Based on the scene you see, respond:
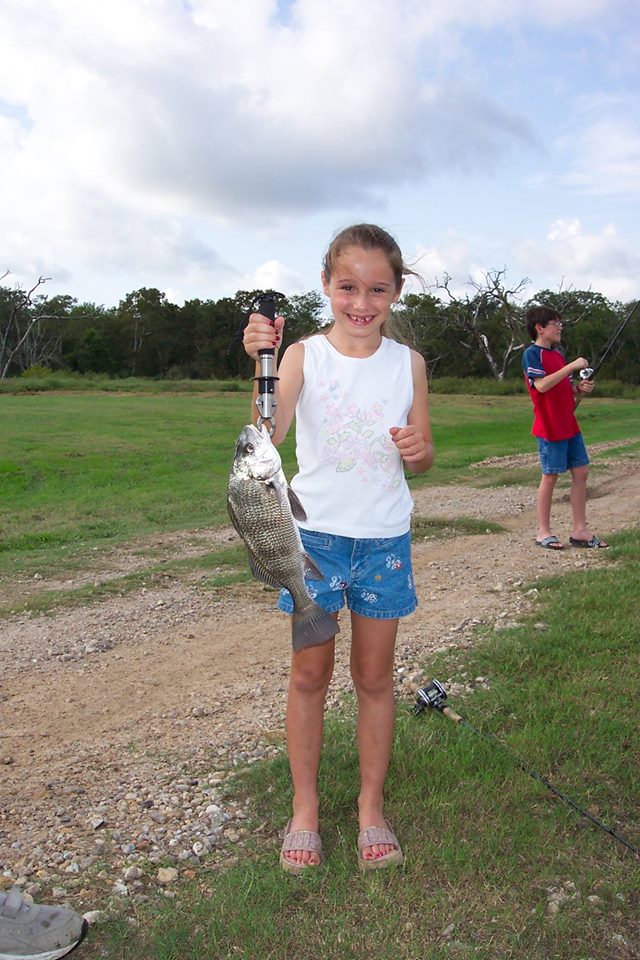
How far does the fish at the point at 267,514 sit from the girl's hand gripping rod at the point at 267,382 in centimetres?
9

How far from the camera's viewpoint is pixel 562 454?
27.1ft

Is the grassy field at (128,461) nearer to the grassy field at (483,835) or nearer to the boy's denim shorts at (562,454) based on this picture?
the boy's denim shorts at (562,454)

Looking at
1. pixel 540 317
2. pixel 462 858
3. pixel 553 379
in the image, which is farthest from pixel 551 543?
pixel 462 858

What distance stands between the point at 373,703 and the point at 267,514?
3.55 ft

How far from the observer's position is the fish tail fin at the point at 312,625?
301 centimetres

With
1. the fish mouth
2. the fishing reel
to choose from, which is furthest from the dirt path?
the fish mouth

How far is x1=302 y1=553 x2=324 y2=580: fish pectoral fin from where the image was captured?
294cm

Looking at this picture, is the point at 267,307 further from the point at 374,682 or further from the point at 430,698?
the point at 430,698

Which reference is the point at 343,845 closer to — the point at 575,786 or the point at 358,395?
the point at 575,786

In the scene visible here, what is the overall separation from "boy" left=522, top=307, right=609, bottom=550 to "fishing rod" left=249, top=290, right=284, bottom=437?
5.39m

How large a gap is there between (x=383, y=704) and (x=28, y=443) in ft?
51.0

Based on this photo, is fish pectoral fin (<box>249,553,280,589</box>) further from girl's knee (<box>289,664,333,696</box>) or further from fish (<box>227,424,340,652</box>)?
girl's knee (<box>289,664,333,696</box>)

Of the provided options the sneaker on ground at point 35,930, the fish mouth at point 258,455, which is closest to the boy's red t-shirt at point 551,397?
the fish mouth at point 258,455

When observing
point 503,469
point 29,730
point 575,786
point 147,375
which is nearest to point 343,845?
point 575,786
